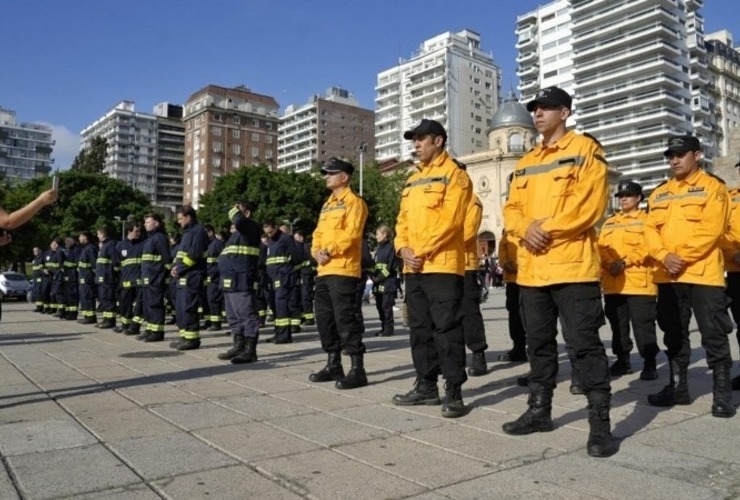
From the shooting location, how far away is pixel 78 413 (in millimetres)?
4926

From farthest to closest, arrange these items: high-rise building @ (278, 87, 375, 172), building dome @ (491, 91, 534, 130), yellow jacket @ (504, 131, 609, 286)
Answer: high-rise building @ (278, 87, 375, 172) → building dome @ (491, 91, 534, 130) → yellow jacket @ (504, 131, 609, 286)

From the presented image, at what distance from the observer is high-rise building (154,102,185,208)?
147 meters

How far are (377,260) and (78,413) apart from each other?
858 centimetres

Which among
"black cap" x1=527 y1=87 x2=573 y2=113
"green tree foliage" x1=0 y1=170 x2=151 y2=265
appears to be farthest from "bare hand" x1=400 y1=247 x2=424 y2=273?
"green tree foliage" x1=0 y1=170 x2=151 y2=265

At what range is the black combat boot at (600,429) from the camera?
378 cm

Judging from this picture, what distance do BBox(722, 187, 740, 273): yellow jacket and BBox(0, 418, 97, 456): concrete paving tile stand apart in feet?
18.6

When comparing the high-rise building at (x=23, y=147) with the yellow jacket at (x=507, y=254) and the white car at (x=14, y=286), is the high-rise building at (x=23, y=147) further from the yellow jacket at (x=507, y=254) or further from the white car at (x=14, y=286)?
the yellow jacket at (x=507, y=254)

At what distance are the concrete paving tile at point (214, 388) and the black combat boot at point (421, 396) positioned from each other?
1372mm

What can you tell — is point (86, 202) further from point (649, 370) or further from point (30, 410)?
point (649, 370)

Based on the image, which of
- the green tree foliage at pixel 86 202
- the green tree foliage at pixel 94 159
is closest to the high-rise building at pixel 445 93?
the green tree foliage at pixel 94 159

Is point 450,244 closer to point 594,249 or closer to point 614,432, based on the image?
point 594,249

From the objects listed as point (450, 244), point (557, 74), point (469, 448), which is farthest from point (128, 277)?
point (557, 74)

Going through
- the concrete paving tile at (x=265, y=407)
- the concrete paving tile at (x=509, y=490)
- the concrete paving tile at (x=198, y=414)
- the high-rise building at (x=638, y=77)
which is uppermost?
the high-rise building at (x=638, y=77)

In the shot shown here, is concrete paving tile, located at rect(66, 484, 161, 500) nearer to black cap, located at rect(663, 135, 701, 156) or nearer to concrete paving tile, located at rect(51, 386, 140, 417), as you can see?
concrete paving tile, located at rect(51, 386, 140, 417)
